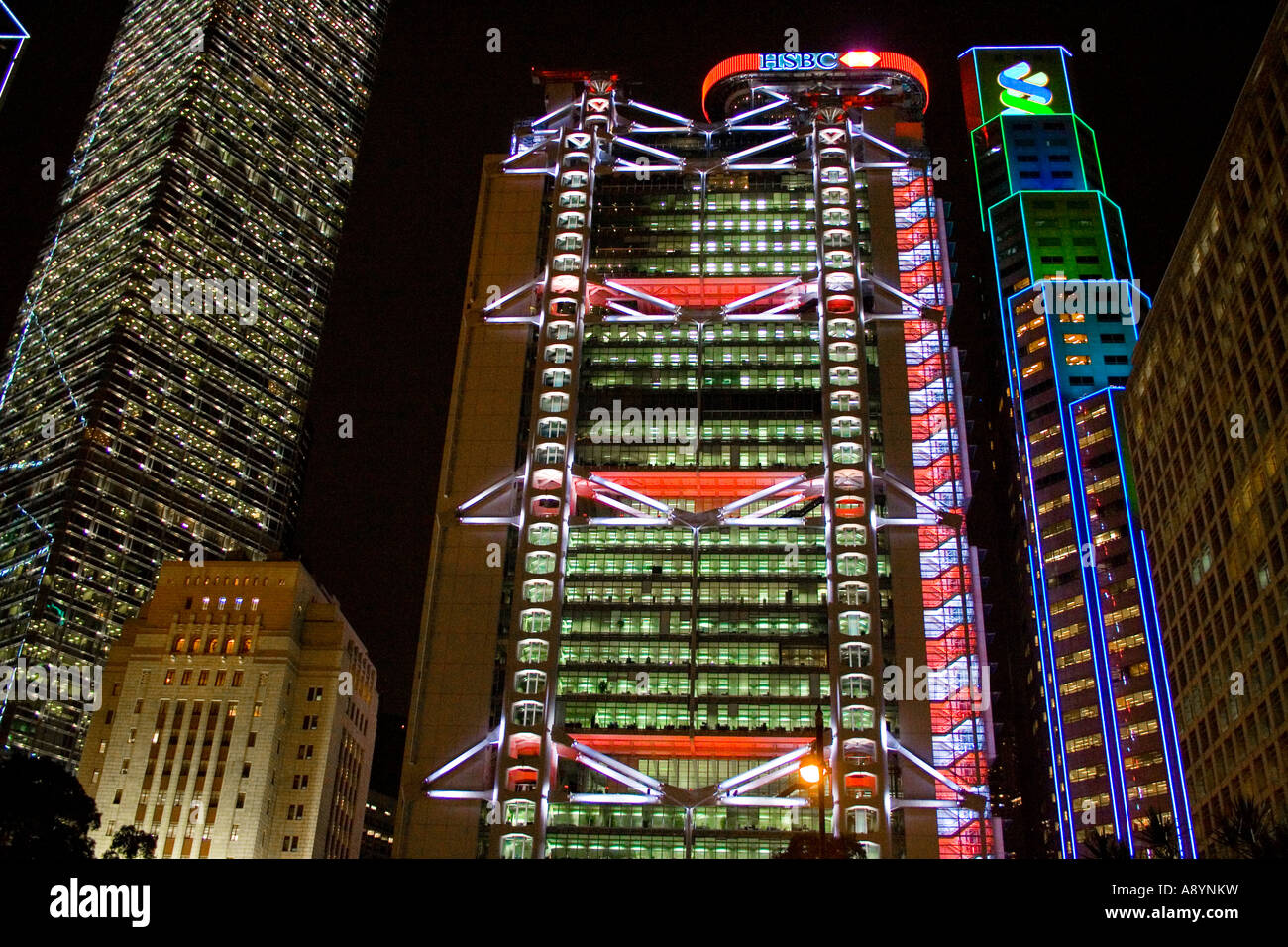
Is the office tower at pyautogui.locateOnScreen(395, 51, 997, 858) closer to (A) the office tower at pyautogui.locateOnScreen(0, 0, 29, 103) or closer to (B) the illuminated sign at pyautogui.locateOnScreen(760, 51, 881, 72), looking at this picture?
(B) the illuminated sign at pyautogui.locateOnScreen(760, 51, 881, 72)

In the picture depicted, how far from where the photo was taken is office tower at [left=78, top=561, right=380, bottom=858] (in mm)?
141125

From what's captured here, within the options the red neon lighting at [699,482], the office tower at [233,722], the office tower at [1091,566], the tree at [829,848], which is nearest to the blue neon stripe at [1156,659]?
the office tower at [1091,566]

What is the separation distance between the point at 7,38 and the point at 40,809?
158ft

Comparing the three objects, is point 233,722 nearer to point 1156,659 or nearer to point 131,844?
point 131,844

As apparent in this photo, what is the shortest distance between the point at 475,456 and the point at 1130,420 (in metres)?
64.3

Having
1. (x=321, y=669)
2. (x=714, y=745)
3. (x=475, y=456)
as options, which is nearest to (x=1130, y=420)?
(x=714, y=745)

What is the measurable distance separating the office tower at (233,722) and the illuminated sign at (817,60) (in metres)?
90.6

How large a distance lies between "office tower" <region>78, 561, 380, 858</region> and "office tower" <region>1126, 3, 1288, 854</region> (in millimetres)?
95611

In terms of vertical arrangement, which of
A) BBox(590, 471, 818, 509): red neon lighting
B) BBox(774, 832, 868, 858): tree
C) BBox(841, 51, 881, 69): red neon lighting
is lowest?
BBox(774, 832, 868, 858): tree

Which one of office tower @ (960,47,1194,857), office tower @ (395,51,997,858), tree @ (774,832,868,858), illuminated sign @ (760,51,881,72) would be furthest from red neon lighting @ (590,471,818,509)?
illuminated sign @ (760,51,881,72)

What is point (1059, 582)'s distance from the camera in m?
174
